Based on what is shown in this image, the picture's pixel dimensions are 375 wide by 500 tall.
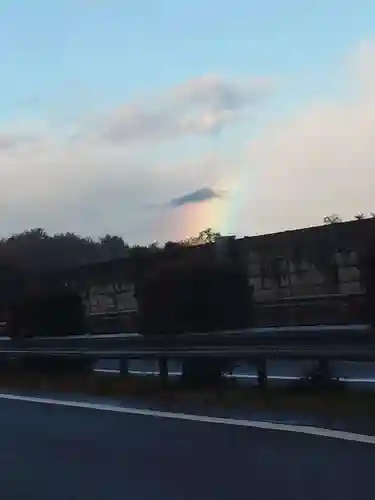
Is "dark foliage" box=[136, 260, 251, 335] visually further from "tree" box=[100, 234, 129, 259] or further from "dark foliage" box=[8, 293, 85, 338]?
"tree" box=[100, 234, 129, 259]

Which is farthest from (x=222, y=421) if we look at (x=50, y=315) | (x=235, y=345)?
(x=50, y=315)

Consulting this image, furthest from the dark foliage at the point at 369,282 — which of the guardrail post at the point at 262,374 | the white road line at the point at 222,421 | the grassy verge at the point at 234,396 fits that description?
the white road line at the point at 222,421

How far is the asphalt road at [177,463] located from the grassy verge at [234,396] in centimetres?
119

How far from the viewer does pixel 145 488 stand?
27.5 feet

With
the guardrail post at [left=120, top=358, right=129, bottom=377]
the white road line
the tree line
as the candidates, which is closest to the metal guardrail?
the guardrail post at [left=120, top=358, right=129, bottom=377]

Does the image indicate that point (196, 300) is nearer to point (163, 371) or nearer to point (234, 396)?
point (163, 371)

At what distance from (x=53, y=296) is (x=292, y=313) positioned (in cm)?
576

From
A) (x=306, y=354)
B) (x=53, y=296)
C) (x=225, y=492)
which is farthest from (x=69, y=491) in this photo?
(x=53, y=296)

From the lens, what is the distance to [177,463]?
367 inches

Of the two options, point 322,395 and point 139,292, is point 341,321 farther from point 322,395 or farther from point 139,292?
point 322,395

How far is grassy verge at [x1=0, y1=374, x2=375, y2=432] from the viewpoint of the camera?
39.0 feet

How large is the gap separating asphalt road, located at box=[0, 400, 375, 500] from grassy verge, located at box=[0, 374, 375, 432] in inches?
46.7

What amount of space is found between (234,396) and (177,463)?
4782mm

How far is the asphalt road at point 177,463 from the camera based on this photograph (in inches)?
316
